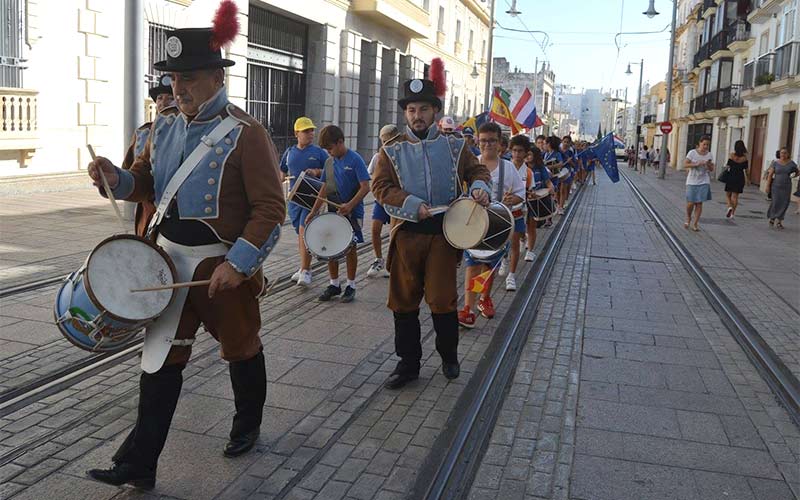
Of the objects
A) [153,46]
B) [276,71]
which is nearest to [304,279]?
[153,46]

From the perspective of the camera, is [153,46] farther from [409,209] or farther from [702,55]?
[702,55]

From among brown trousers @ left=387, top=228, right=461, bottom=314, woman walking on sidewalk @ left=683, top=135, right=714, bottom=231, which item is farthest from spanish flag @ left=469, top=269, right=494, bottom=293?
woman walking on sidewalk @ left=683, top=135, right=714, bottom=231

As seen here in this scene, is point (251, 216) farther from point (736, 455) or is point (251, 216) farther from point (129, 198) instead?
point (736, 455)

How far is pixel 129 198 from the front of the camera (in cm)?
386

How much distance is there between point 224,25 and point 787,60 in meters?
29.6

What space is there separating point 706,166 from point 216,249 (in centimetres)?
1302

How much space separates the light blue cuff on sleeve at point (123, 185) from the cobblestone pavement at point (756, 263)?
5.10 m

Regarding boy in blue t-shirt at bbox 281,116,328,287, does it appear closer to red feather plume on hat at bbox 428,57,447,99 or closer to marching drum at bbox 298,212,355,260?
marching drum at bbox 298,212,355,260

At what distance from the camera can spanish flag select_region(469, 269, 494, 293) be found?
22.0 ft

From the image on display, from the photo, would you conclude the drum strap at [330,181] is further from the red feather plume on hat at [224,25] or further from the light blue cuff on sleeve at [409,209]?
the red feather plume on hat at [224,25]

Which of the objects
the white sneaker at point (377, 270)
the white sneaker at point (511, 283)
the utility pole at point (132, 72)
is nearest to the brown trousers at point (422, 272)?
the white sneaker at point (511, 283)

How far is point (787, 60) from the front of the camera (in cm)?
2852

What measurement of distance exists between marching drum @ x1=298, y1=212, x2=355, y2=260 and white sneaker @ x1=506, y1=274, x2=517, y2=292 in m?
2.18

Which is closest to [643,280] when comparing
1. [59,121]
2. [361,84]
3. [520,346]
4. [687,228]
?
[520,346]
